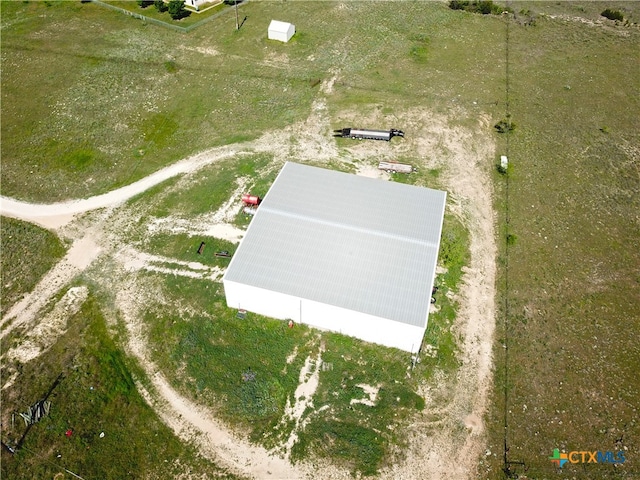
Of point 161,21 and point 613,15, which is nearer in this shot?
point 161,21

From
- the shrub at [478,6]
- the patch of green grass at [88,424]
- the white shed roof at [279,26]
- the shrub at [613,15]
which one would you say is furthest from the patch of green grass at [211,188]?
the shrub at [613,15]

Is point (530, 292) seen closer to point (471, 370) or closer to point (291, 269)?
point (471, 370)

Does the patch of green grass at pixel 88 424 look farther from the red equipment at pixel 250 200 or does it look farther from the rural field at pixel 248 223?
the red equipment at pixel 250 200

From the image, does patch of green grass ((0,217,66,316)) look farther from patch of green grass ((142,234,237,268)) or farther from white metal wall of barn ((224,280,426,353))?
white metal wall of barn ((224,280,426,353))

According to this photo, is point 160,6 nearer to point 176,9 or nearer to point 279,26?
point 176,9

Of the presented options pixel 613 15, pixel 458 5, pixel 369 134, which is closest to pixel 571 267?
pixel 369 134

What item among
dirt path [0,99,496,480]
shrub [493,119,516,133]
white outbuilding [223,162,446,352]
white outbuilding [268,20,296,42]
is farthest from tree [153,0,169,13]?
shrub [493,119,516,133]
